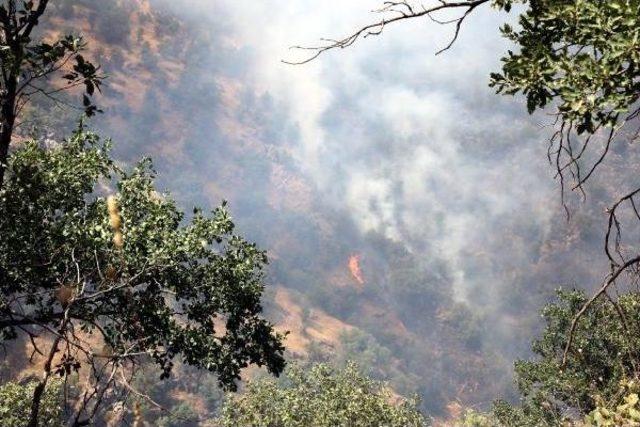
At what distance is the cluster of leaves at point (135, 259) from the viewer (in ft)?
37.3

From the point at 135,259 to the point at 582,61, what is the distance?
10.1 m

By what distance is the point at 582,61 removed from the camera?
14.9 ft

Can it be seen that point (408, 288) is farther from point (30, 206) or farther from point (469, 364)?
point (30, 206)

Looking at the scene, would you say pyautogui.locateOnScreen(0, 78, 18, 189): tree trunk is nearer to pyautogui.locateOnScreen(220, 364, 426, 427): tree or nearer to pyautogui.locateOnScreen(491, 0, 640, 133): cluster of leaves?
pyautogui.locateOnScreen(491, 0, 640, 133): cluster of leaves

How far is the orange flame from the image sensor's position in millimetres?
186875

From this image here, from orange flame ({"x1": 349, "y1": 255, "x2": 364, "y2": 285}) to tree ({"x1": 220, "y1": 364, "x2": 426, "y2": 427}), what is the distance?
6008 inches

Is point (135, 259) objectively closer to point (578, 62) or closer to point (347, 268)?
point (578, 62)

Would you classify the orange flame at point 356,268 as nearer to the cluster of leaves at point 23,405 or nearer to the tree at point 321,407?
the tree at point 321,407

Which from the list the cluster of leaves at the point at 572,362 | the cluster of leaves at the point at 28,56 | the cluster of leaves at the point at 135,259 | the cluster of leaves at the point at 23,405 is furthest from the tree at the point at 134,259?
the cluster of leaves at the point at 23,405

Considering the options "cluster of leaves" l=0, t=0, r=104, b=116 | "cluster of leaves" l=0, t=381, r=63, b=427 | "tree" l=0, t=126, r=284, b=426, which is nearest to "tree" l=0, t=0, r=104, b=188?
"cluster of leaves" l=0, t=0, r=104, b=116

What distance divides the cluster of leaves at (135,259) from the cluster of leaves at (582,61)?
321 inches

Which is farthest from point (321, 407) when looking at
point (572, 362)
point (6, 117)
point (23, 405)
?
point (6, 117)

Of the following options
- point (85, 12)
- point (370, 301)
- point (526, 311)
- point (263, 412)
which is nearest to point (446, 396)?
point (370, 301)

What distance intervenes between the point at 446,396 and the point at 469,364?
1891 cm
